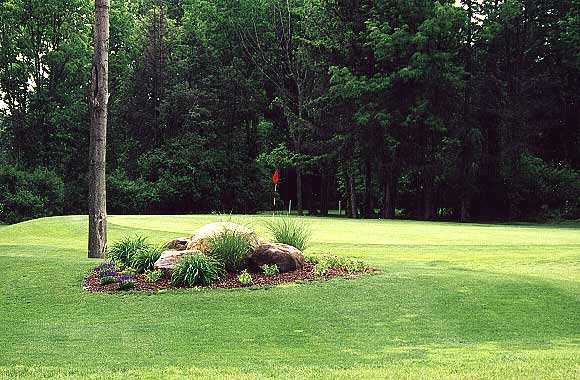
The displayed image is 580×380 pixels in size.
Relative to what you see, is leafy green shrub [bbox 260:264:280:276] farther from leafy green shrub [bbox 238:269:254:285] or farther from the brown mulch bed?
leafy green shrub [bbox 238:269:254:285]

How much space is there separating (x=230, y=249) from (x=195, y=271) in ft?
2.50

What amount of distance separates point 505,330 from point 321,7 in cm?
3496

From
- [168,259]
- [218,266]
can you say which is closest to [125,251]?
[168,259]

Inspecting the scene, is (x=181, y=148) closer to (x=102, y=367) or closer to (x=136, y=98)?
(x=136, y=98)

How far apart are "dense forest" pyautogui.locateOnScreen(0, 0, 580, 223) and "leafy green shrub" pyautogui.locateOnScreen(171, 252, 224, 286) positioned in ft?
88.0

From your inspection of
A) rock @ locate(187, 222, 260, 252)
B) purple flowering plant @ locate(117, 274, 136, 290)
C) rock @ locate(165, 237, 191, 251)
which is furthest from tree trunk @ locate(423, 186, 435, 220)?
purple flowering plant @ locate(117, 274, 136, 290)

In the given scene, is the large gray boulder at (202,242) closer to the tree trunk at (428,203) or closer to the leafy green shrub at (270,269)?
the leafy green shrub at (270,269)

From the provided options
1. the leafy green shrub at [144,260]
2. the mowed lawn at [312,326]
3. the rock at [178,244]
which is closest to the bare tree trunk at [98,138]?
the mowed lawn at [312,326]

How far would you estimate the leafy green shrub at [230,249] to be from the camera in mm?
11555

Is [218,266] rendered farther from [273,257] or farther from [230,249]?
[273,257]

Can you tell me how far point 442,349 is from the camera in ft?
25.6

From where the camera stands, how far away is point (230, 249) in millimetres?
11531

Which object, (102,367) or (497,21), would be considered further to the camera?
(497,21)

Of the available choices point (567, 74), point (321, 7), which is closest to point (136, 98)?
point (321, 7)
